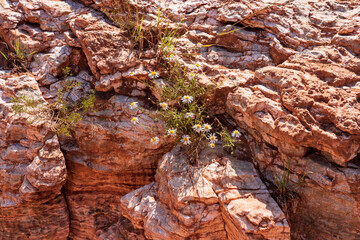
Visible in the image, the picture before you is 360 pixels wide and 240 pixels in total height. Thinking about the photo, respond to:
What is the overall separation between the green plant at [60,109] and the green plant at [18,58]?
1.91ft

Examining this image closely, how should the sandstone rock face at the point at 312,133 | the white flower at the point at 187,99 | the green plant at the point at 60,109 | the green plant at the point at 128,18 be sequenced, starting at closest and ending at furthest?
the sandstone rock face at the point at 312,133, the white flower at the point at 187,99, the green plant at the point at 60,109, the green plant at the point at 128,18

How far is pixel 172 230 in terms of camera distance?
2.95 metres

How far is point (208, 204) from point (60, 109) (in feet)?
7.76

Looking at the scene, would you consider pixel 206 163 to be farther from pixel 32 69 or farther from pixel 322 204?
pixel 32 69

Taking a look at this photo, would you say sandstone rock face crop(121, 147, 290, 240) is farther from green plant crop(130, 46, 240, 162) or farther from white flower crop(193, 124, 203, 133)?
white flower crop(193, 124, 203, 133)

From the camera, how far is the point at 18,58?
4.03 m

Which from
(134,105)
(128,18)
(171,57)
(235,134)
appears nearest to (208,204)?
(235,134)

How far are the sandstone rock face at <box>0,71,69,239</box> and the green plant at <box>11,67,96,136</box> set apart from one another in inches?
4.1

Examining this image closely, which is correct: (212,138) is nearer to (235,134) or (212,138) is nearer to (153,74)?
(235,134)

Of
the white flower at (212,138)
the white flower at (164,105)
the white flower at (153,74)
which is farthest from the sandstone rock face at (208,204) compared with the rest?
the white flower at (153,74)

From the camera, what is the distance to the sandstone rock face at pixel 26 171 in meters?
3.51

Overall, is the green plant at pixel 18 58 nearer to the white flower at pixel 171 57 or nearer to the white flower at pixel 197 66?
the white flower at pixel 171 57

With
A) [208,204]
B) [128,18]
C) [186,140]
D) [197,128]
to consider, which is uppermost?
[128,18]

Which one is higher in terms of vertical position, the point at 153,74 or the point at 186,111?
the point at 153,74
